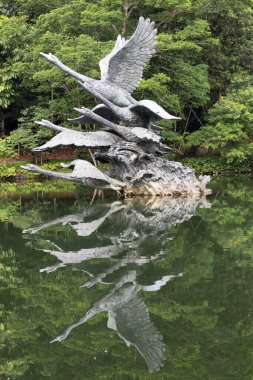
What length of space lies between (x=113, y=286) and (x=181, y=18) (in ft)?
47.8

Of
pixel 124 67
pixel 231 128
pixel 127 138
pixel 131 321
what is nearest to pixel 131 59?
pixel 124 67

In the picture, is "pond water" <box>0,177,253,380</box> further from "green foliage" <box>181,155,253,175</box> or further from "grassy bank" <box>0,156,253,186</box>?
"green foliage" <box>181,155,253,175</box>

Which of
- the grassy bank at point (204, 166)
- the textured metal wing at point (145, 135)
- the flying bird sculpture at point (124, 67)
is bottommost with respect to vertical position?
the grassy bank at point (204, 166)

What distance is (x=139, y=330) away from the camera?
3.83m

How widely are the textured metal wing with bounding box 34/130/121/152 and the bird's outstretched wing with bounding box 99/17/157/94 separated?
3.93 ft

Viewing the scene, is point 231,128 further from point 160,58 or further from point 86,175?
point 86,175

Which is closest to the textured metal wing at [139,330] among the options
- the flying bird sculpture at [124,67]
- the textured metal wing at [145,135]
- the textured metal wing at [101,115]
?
the textured metal wing at [145,135]

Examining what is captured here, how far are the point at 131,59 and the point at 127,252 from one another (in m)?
7.11

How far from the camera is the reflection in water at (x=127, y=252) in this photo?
12.6 feet

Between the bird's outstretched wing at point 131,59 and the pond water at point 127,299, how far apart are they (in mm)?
4817

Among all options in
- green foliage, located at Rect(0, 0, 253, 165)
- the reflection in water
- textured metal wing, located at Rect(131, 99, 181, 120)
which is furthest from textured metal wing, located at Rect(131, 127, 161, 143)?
green foliage, located at Rect(0, 0, 253, 165)

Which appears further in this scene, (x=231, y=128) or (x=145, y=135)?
(x=231, y=128)

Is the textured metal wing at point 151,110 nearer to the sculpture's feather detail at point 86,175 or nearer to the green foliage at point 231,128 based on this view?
the sculpture's feather detail at point 86,175

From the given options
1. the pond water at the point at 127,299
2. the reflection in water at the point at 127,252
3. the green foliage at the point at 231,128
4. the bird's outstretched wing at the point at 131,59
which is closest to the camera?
the pond water at the point at 127,299
